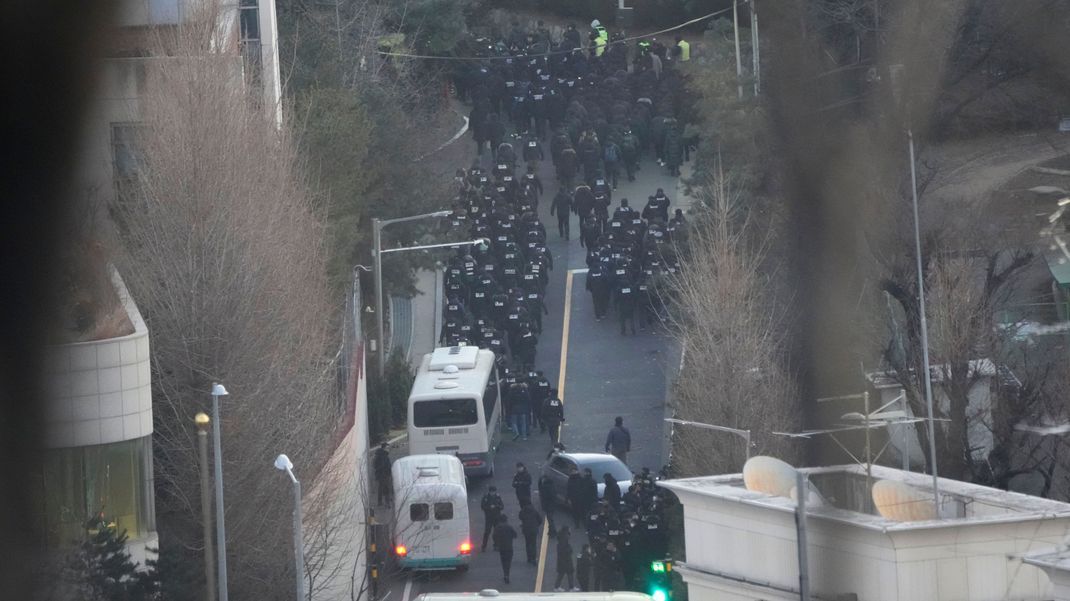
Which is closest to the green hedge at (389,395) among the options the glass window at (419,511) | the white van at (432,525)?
the white van at (432,525)

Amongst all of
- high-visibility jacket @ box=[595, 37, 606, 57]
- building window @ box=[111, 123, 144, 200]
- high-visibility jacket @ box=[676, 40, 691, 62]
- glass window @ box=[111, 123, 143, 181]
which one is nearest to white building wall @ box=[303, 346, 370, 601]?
building window @ box=[111, 123, 144, 200]

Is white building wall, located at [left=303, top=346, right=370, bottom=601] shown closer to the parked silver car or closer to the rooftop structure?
the parked silver car

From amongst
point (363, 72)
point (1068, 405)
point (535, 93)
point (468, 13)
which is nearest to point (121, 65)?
point (1068, 405)

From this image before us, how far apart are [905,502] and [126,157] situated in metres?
13.3

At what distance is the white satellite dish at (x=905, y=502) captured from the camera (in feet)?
35.0

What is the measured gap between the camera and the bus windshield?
27.5 m

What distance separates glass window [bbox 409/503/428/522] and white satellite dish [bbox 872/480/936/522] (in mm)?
10432

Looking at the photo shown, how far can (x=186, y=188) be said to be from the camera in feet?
63.3

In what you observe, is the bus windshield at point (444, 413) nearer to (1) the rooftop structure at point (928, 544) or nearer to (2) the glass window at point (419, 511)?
(2) the glass window at point (419, 511)

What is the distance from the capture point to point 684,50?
3738cm

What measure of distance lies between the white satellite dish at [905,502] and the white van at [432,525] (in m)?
10.2

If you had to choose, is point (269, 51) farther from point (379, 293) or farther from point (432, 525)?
point (432, 525)

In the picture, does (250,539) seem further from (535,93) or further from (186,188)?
(535,93)

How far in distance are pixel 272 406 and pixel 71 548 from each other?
427 cm
